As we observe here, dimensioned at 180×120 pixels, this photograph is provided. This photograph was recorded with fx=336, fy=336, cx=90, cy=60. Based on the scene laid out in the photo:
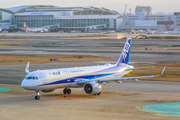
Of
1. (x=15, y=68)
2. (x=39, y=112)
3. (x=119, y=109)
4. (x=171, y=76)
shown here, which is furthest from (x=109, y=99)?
(x=15, y=68)

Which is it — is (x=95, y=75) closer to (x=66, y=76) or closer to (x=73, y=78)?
(x=73, y=78)

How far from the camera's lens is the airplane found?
1537 inches

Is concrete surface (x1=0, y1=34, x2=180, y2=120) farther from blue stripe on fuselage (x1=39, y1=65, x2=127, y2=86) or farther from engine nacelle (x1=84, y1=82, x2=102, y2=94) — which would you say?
blue stripe on fuselage (x1=39, y1=65, x2=127, y2=86)

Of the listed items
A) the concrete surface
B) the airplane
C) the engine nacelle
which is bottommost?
the concrete surface

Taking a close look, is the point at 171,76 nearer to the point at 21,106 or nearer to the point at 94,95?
the point at 94,95

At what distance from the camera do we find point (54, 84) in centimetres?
4034

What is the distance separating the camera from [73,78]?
42.1 m

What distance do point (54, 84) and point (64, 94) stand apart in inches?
192

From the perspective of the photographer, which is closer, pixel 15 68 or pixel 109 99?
pixel 109 99


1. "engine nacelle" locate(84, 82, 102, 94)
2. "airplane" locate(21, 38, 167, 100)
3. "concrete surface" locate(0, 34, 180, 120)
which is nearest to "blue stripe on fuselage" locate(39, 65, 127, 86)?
"airplane" locate(21, 38, 167, 100)

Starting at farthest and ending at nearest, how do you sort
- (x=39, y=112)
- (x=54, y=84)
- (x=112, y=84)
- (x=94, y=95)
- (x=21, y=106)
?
(x=112, y=84) → (x=94, y=95) → (x=54, y=84) → (x=21, y=106) → (x=39, y=112)

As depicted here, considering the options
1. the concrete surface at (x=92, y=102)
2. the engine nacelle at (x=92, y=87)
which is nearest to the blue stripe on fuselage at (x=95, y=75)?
the engine nacelle at (x=92, y=87)

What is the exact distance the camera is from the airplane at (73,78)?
128ft

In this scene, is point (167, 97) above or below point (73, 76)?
below
